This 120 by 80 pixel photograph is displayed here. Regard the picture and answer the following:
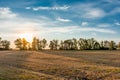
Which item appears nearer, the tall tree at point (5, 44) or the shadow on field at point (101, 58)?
the shadow on field at point (101, 58)

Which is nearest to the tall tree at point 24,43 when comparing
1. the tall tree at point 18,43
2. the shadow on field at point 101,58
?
the tall tree at point 18,43

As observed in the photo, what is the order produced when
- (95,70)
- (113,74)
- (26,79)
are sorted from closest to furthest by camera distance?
(26,79), (113,74), (95,70)

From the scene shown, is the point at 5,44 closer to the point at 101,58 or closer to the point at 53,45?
the point at 53,45

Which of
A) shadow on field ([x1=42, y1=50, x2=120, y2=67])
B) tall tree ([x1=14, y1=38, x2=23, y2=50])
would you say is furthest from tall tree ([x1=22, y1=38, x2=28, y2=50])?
shadow on field ([x1=42, y1=50, x2=120, y2=67])

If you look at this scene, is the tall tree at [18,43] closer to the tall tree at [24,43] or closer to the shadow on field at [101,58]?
the tall tree at [24,43]

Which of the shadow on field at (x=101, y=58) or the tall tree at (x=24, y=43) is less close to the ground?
the tall tree at (x=24, y=43)

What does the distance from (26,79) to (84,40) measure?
317 ft

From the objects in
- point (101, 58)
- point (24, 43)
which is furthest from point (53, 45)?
point (101, 58)

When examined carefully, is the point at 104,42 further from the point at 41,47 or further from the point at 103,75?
the point at 103,75

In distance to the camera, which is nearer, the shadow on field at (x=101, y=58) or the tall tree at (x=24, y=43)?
the shadow on field at (x=101, y=58)

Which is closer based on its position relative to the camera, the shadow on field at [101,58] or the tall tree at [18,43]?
the shadow on field at [101,58]

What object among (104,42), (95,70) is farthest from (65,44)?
(95,70)

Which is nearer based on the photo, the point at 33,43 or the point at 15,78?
the point at 15,78

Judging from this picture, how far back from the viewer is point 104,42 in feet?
391
